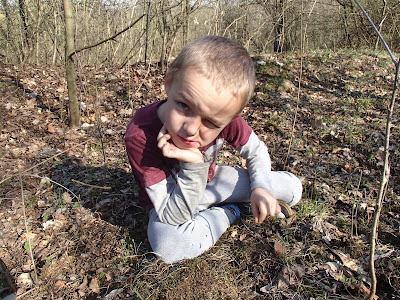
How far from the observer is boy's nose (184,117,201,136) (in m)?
1.43

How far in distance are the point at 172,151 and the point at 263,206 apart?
68 centimetres

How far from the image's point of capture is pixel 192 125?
1.43 metres

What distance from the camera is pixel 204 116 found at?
4.63 feet

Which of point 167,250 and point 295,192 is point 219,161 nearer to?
point 295,192

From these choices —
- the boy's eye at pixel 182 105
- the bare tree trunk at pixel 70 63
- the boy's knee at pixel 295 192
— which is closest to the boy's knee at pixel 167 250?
the boy's eye at pixel 182 105

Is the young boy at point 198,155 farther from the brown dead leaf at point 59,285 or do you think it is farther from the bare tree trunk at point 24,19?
A: the bare tree trunk at point 24,19

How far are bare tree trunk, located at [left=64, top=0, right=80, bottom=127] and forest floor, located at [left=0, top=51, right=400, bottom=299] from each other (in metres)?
0.19

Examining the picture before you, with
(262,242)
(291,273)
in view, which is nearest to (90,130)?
(262,242)

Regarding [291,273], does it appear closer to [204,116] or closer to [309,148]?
[204,116]

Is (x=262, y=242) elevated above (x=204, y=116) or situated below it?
below

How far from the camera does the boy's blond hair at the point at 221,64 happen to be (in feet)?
4.47

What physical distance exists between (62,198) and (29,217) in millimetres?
278

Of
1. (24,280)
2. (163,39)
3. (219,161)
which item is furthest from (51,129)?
(163,39)

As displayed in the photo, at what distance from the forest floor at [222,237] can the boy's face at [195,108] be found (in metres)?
0.72
